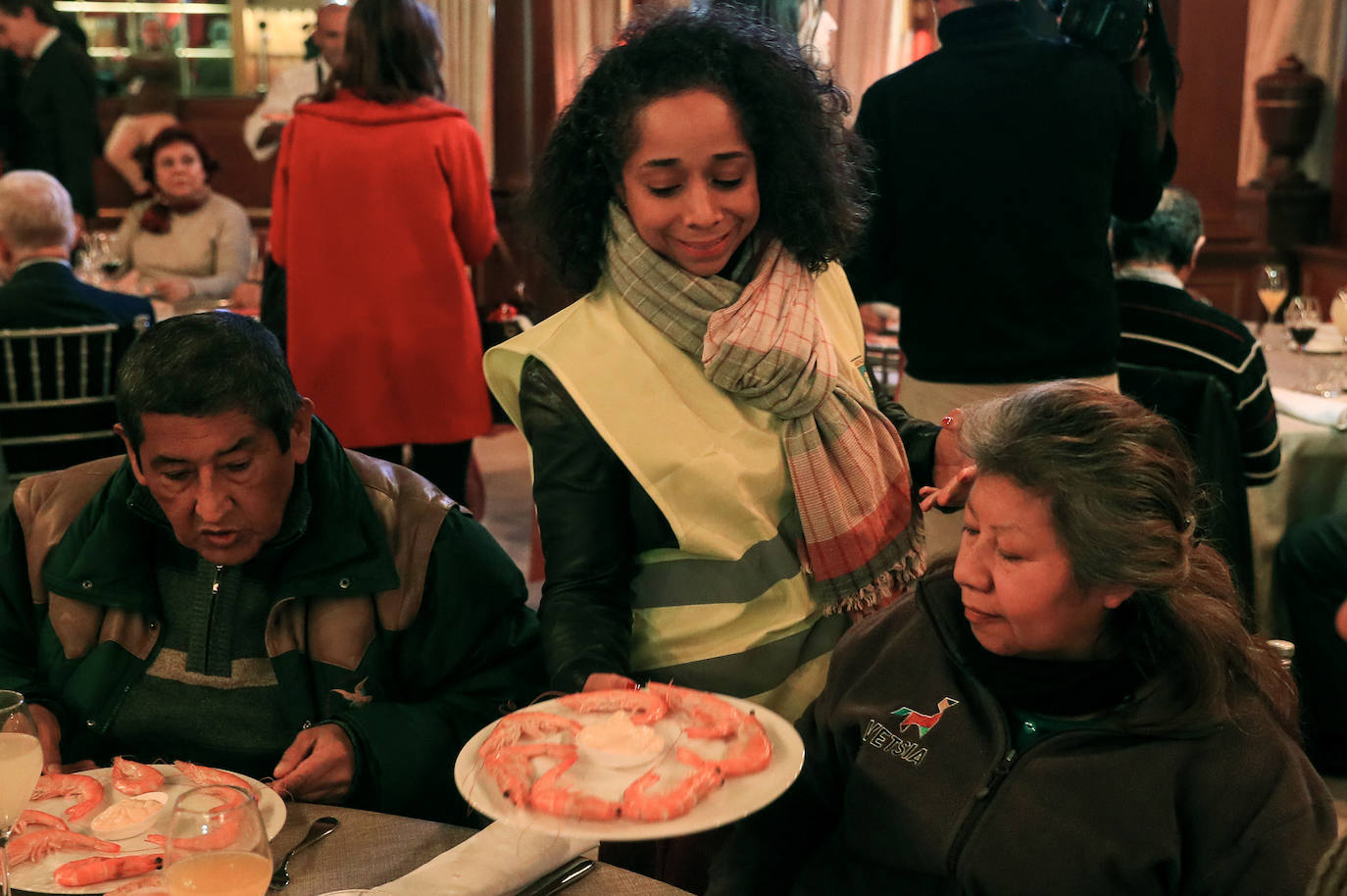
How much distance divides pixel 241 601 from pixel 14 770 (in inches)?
18.4

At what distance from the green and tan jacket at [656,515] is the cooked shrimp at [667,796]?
0.36m

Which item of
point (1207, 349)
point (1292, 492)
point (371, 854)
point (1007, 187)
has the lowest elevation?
point (1292, 492)

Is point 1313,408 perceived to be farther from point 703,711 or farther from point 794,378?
point 703,711

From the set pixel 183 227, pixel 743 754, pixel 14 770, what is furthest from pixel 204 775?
Answer: pixel 183 227

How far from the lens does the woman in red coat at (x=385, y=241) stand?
12.2ft

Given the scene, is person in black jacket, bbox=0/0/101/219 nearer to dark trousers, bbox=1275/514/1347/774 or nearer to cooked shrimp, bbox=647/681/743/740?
dark trousers, bbox=1275/514/1347/774

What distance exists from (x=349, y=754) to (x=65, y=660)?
0.41 metres

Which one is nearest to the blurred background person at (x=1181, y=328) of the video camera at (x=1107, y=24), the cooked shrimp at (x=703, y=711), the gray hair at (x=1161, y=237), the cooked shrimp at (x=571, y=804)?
the gray hair at (x=1161, y=237)

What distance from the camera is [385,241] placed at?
12.6 ft

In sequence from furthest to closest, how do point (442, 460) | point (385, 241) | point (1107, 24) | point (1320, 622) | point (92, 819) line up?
point (442, 460) → point (385, 241) → point (1320, 622) → point (1107, 24) → point (92, 819)

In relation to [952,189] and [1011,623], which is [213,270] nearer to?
[952,189]

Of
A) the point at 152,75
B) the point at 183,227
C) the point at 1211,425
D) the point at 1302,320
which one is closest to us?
the point at 1211,425

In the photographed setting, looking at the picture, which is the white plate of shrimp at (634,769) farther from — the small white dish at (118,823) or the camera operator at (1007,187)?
the camera operator at (1007,187)

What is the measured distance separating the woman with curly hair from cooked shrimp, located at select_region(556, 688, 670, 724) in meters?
0.16
